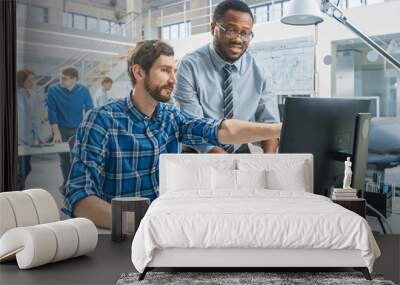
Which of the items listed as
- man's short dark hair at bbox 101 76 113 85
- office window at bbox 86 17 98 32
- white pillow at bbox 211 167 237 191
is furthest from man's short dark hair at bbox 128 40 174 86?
white pillow at bbox 211 167 237 191

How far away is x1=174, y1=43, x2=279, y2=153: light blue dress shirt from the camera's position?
6156 mm

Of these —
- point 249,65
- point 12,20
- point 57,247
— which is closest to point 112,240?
point 57,247

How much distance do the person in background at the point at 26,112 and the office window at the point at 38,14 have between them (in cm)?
60

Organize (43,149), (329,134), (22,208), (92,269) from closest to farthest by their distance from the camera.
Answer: (92,269) → (22,208) → (329,134) → (43,149)

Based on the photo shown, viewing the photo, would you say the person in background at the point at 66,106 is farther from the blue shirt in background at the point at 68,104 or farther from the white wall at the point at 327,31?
the white wall at the point at 327,31

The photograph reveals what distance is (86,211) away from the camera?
6.32 metres

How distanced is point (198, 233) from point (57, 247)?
4.12ft

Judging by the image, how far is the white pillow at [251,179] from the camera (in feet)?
17.8

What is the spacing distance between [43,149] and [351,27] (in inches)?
148

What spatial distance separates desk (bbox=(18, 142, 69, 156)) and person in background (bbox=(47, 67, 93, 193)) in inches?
2.3

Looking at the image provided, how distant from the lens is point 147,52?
20.8 feet

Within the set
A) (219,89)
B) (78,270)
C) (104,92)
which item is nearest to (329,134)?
(219,89)

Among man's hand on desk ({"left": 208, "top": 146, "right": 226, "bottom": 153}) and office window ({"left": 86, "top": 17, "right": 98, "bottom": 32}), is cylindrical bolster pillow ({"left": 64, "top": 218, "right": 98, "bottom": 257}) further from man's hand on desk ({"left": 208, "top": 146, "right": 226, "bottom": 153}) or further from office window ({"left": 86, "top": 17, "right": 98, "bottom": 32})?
office window ({"left": 86, "top": 17, "right": 98, "bottom": 32})

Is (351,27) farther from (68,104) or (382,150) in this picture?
(68,104)
